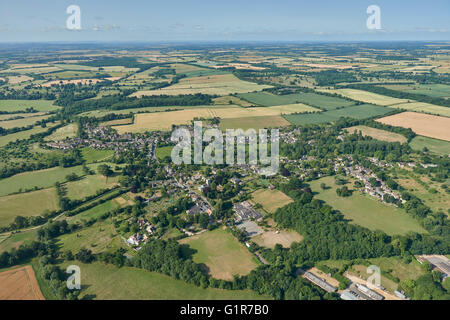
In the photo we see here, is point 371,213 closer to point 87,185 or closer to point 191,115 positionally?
point 87,185

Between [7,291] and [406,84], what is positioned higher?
[406,84]

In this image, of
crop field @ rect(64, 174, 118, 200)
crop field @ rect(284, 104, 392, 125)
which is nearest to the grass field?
crop field @ rect(64, 174, 118, 200)

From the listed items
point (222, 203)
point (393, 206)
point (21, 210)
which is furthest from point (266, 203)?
point (21, 210)

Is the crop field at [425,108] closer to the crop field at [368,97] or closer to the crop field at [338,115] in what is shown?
the crop field at [368,97]

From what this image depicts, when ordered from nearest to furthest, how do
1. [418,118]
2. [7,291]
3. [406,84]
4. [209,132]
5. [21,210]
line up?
[7,291] < [21,210] < [209,132] < [418,118] < [406,84]

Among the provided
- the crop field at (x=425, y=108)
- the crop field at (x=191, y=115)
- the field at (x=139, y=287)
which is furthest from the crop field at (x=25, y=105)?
the crop field at (x=425, y=108)

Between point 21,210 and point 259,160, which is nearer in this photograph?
point 21,210

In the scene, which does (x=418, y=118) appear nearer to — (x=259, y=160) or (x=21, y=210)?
(x=259, y=160)
